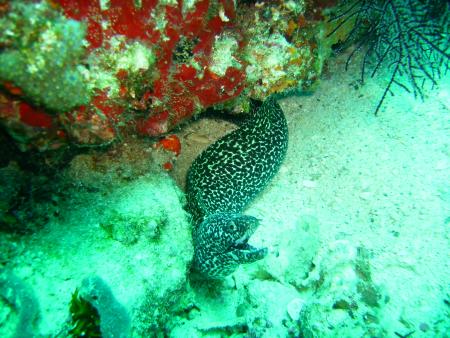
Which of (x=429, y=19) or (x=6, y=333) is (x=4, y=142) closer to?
(x=6, y=333)

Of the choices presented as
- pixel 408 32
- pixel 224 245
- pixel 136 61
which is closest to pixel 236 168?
pixel 224 245

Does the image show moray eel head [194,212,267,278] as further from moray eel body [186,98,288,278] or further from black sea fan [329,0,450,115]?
black sea fan [329,0,450,115]

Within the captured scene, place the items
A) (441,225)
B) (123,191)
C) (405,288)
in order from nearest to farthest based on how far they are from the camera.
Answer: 1. (405,288)
2. (441,225)
3. (123,191)

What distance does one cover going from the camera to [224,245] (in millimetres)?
3588

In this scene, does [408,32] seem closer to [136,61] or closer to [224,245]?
[136,61]

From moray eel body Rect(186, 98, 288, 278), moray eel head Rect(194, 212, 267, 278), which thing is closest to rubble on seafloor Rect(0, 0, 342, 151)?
moray eel body Rect(186, 98, 288, 278)

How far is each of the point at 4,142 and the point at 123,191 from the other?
52.6 inches

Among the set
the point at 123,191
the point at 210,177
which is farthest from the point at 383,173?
the point at 123,191

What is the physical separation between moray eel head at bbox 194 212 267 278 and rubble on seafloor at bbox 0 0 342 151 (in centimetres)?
155

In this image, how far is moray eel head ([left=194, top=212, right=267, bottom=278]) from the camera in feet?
11.2

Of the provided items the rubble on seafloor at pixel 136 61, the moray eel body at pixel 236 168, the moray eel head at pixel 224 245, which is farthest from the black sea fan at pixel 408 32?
the moray eel head at pixel 224 245

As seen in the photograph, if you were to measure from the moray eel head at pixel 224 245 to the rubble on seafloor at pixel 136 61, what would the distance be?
5.09 feet

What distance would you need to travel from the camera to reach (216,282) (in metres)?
4.37

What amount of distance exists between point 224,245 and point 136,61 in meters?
2.45
